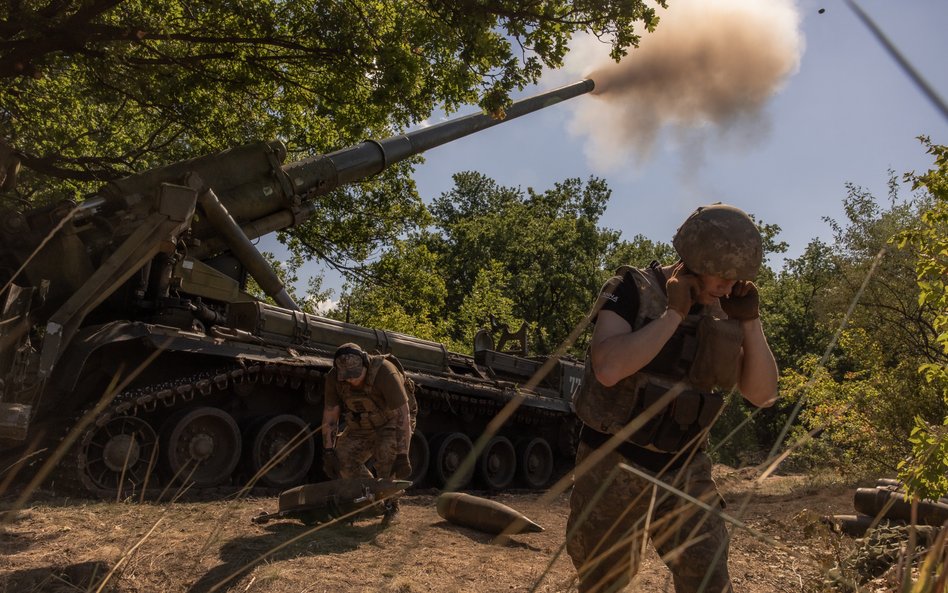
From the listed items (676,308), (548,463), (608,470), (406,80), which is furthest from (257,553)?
(548,463)

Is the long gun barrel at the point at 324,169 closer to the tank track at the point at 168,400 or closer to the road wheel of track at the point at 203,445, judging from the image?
the tank track at the point at 168,400

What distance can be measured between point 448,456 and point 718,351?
32.7 ft

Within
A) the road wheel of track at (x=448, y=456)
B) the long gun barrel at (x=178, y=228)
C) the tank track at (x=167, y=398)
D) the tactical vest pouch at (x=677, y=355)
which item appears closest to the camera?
the tactical vest pouch at (x=677, y=355)

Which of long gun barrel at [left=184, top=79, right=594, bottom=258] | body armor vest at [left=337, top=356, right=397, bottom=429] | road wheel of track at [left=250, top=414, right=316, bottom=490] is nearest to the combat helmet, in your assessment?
body armor vest at [left=337, top=356, right=397, bottom=429]

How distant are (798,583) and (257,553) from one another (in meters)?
3.97

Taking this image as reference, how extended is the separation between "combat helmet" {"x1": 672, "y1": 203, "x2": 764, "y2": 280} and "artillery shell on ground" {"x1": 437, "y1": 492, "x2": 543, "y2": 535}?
5073mm

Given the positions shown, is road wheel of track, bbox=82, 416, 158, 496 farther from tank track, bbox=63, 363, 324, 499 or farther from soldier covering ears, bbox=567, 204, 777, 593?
soldier covering ears, bbox=567, 204, 777, 593

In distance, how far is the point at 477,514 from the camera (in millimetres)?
7922

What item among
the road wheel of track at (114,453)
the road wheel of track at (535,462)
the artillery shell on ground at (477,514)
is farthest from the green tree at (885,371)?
the road wheel of track at (114,453)

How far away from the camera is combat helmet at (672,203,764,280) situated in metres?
2.97

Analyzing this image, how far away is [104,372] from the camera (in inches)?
355

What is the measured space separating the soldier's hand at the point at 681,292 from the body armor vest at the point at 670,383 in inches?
7.3

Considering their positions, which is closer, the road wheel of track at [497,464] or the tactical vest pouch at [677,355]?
the tactical vest pouch at [677,355]

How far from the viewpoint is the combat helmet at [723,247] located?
2971 mm
